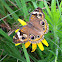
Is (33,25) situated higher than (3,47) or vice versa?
(33,25)

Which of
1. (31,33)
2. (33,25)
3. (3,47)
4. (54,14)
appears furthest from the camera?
(3,47)

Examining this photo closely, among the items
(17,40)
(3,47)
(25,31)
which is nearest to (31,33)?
(25,31)

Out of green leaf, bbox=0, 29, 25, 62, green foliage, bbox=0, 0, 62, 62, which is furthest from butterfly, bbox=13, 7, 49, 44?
green leaf, bbox=0, 29, 25, 62

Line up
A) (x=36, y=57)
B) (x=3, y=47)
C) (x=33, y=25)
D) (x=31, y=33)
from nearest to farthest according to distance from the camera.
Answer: (x=31, y=33)
(x=33, y=25)
(x=3, y=47)
(x=36, y=57)

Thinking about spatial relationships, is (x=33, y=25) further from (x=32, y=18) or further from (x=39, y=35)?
(x=39, y=35)

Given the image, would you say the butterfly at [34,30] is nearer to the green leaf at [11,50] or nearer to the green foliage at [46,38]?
the green foliage at [46,38]

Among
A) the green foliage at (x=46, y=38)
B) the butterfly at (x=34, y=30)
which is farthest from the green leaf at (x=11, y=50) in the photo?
the butterfly at (x=34, y=30)

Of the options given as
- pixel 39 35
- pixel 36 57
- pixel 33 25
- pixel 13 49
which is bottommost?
pixel 36 57

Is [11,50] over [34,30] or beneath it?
beneath

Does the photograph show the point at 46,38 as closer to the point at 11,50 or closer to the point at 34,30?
the point at 34,30

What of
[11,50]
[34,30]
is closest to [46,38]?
[34,30]
